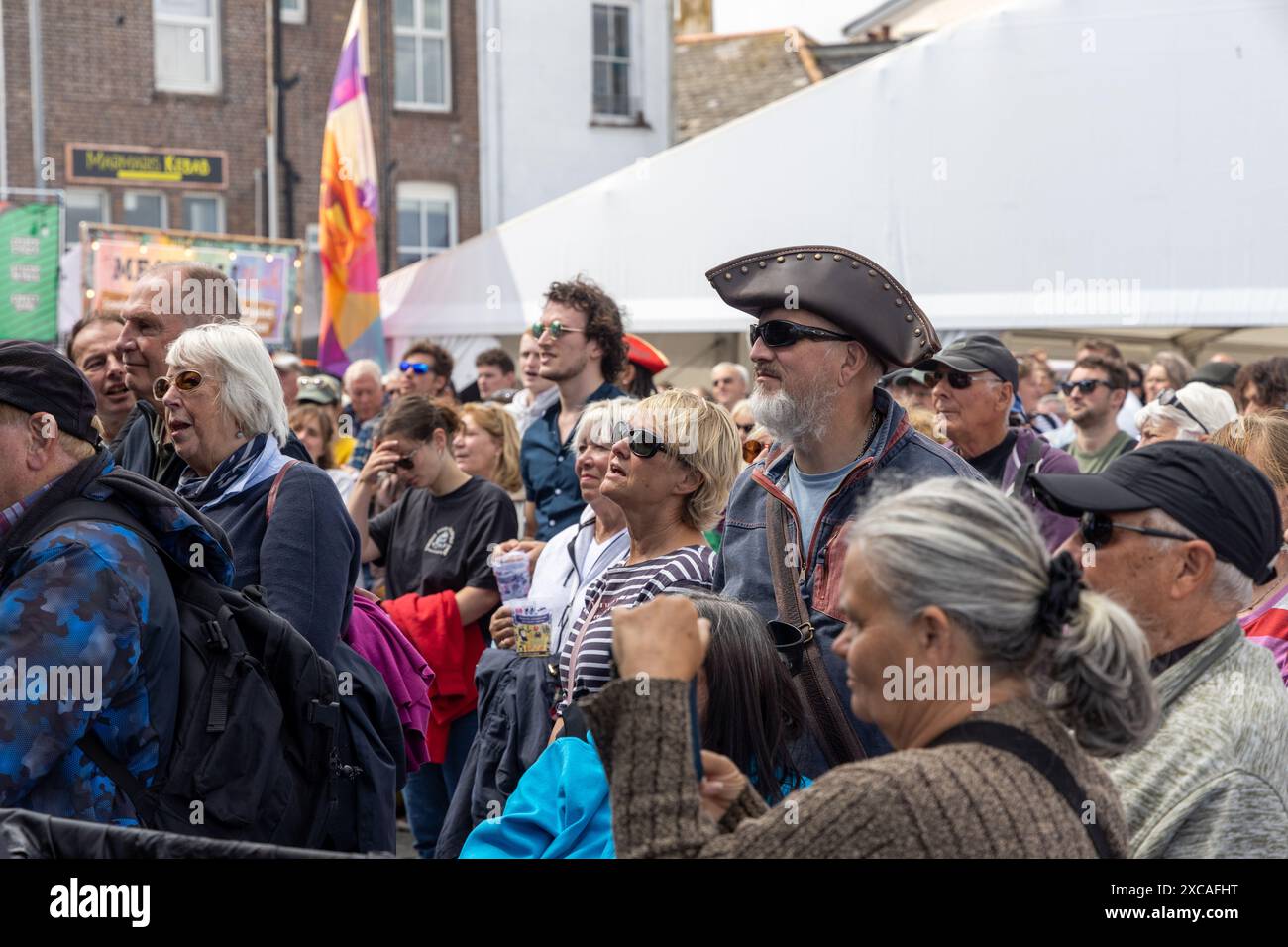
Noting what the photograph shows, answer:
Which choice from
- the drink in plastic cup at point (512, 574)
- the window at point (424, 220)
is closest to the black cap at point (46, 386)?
the drink in plastic cup at point (512, 574)

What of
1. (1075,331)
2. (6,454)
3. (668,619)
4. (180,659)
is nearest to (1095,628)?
(668,619)

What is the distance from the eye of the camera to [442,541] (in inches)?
227

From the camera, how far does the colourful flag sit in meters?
15.1

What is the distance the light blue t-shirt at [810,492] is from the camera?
3.14m

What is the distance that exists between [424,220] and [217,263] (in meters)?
6.78

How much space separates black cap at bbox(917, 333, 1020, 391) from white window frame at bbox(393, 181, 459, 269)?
18.7 m

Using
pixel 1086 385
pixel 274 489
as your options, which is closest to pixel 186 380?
pixel 274 489

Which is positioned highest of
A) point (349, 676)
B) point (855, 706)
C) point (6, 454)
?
point (6, 454)

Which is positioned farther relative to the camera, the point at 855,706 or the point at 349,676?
the point at 349,676

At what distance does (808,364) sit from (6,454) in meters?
1.66

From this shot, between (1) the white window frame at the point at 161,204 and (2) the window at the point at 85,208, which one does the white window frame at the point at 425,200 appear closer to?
(1) the white window frame at the point at 161,204

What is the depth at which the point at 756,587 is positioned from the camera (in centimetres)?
319

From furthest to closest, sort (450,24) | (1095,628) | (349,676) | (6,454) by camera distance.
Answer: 1. (450,24)
2. (349,676)
3. (6,454)
4. (1095,628)
